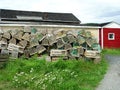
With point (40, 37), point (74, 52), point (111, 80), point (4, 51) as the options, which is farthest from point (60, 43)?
point (111, 80)

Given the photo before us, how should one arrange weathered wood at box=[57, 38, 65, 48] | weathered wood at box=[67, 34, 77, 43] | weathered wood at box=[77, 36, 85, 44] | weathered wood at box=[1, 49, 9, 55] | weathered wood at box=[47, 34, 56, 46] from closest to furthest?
weathered wood at box=[1, 49, 9, 55]
weathered wood at box=[57, 38, 65, 48]
weathered wood at box=[47, 34, 56, 46]
weathered wood at box=[67, 34, 77, 43]
weathered wood at box=[77, 36, 85, 44]

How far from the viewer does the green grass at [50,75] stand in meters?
11.2

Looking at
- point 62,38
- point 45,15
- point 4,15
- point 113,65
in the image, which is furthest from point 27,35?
point 45,15

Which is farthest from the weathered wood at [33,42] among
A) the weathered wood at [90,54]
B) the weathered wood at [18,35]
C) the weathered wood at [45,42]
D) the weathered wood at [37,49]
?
the weathered wood at [90,54]

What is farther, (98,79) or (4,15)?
(4,15)

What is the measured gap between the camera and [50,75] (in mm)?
12648

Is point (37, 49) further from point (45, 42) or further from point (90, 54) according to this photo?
point (90, 54)

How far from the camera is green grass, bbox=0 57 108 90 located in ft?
36.8

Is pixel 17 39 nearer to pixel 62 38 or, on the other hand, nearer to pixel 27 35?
pixel 27 35

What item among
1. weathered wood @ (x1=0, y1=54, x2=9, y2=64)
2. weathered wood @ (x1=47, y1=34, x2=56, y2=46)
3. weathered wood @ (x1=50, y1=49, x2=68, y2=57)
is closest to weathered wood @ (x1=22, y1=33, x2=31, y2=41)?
weathered wood @ (x1=47, y1=34, x2=56, y2=46)

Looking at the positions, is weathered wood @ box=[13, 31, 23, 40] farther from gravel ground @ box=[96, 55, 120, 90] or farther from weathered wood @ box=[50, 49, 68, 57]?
gravel ground @ box=[96, 55, 120, 90]

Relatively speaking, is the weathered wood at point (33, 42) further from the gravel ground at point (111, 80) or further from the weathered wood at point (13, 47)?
the gravel ground at point (111, 80)

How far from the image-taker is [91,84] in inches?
472

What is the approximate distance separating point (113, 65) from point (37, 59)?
4.28 metres
